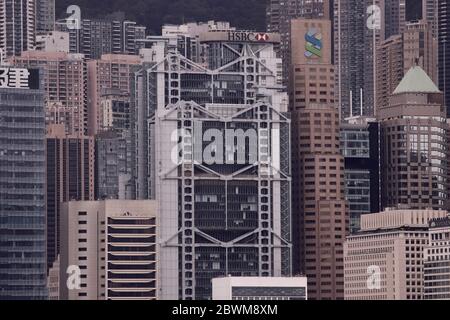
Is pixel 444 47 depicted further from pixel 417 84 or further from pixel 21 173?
pixel 21 173

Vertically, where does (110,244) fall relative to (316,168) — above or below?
below

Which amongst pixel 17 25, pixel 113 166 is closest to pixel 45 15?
pixel 17 25

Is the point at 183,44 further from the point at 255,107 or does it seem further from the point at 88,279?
the point at 88,279

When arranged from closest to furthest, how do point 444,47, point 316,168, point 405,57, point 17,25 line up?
point 316,168 → point 444,47 → point 405,57 → point 17,25

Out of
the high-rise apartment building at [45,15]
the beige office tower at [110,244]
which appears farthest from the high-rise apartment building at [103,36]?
the beige office tower at [110,244]

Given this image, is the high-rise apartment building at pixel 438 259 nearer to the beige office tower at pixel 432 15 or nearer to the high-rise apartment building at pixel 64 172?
the high-rise apartment building at pixel 64 172
